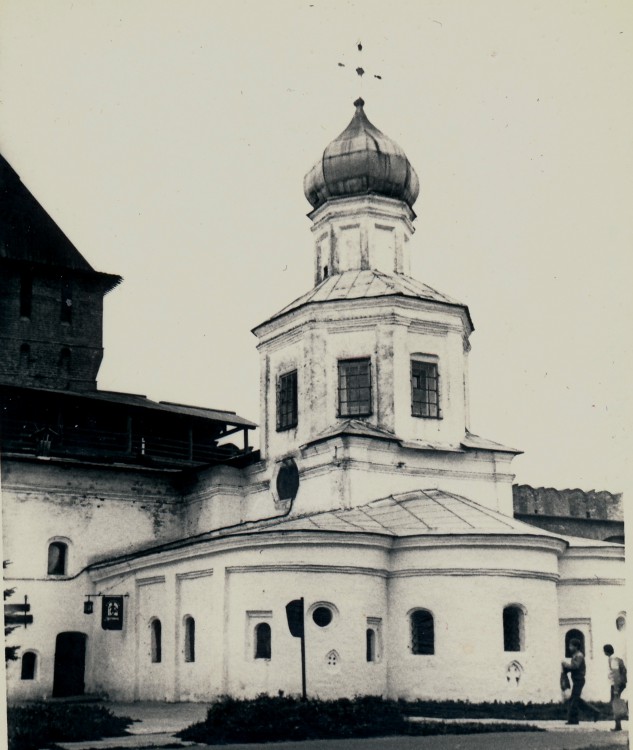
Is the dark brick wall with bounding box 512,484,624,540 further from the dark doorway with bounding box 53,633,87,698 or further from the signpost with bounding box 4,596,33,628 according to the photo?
the signpost with bounding box 4,596,33,628

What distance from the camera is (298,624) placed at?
22984mm

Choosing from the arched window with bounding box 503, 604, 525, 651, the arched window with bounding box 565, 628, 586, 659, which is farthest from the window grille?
the arched window with bounding box 565, 628, 586, 659

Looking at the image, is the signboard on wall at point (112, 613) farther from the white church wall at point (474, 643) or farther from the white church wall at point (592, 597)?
the white church wall at point (592, 597)

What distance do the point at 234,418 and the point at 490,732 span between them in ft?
58.0

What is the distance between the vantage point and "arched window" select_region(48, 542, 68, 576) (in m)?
30.8

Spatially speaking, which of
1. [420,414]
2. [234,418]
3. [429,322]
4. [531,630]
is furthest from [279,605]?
[234,418]

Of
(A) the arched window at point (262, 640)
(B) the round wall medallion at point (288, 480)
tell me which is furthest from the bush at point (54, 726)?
(B) the round wall medallion at point (288, 480)

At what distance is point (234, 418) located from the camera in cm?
3559

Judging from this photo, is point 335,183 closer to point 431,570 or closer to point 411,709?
point 431,570

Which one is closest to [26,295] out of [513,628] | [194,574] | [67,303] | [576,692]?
[67,303]

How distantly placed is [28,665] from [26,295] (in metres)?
11.3

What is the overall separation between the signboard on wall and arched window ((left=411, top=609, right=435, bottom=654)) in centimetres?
851

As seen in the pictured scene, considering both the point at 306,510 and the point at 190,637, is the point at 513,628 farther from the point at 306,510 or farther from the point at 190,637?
the point at 190,637

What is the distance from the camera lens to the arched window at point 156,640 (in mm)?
27623
